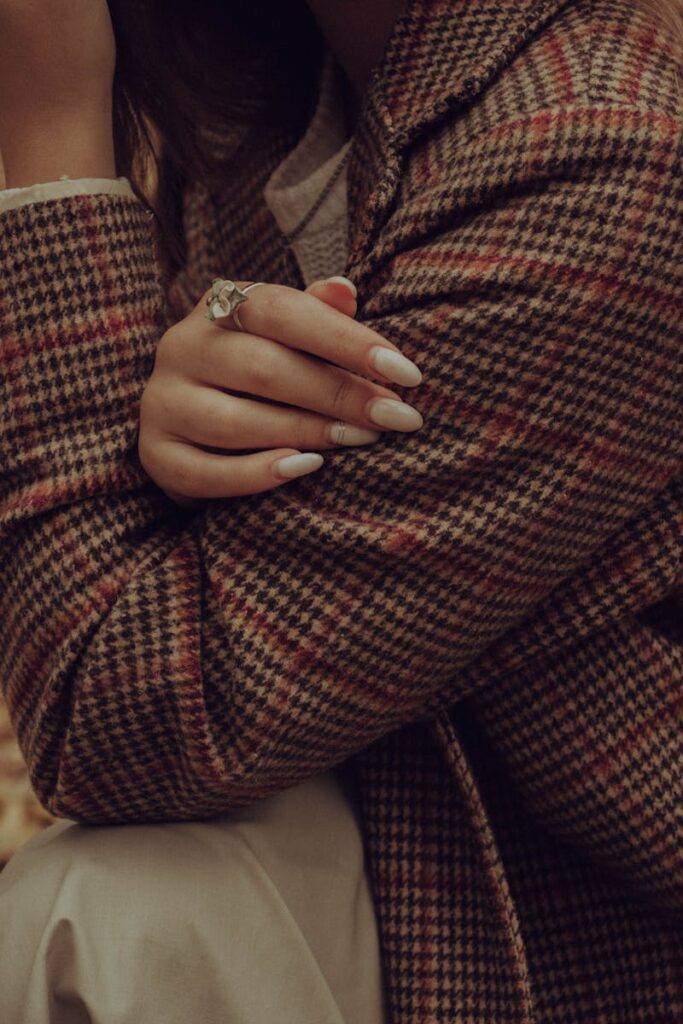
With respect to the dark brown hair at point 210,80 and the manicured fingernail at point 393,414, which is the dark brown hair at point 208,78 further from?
the manicured fingernail at point 393,414

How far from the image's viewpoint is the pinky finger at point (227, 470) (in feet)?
2.12

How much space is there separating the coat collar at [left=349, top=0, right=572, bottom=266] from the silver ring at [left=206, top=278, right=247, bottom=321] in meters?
0.11

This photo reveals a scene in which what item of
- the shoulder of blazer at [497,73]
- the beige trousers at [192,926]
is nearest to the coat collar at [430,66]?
the shoulder of blazer at [497,73]

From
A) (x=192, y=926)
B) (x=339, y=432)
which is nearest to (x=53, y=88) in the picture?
(x=339, y=432)

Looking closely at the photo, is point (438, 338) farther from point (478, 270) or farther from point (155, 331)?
point (155, 331)

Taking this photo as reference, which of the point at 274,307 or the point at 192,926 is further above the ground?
the point at 274,307

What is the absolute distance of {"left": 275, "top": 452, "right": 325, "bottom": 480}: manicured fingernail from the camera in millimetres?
642

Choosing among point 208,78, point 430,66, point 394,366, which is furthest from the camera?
point 208,78

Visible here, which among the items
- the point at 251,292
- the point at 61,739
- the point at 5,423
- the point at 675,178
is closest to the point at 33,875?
the point at 61,739

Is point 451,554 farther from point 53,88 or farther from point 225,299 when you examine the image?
point 53,88

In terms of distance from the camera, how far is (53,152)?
0.76 meters

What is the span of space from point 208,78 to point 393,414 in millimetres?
534

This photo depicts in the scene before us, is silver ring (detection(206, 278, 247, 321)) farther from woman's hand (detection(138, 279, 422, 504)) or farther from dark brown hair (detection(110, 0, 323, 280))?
dark brown hair (detection(110, 0, 323, 280))

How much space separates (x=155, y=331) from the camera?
2.50 feet
